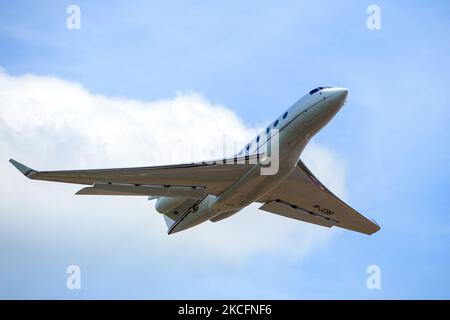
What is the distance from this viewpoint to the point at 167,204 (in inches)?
1479

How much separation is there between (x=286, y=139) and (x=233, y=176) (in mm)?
3413

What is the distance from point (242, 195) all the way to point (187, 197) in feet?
9.84

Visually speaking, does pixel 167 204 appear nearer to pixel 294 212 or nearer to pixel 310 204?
pixel 294 212

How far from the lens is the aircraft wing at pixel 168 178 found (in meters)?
33.0

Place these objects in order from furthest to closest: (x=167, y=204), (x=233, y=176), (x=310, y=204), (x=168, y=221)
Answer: (x=310, y=204) < (x=168, y=221) < (x=167, y=204) < (x=233, y=176)

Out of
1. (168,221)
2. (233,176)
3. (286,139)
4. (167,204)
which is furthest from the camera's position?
(168,221)

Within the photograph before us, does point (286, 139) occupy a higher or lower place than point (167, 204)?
higher

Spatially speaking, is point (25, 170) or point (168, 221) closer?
point (25, 170)

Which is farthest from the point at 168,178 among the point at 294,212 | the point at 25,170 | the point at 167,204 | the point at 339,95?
the point at 339,95
